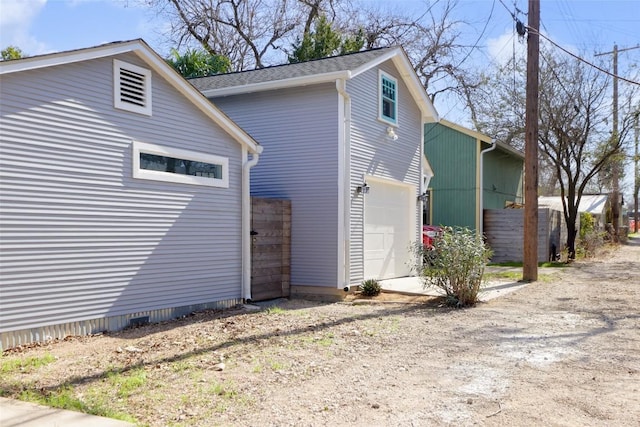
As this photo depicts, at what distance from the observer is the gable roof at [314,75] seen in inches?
401

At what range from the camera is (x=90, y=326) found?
6930 millimetres

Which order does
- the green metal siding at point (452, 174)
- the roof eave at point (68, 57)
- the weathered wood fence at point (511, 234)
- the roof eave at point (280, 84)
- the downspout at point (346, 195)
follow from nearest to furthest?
the roof eave at point (68, 57), the roof eave at point (280, 84), the downspout at point (346, 195), the weathered wood fence at point (511, 234), the green metal siding at point (452, 174)

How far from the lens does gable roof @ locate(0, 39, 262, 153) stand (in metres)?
6.20

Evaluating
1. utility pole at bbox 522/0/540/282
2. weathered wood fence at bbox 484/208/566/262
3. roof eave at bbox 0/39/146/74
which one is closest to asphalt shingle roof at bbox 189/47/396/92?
utility pole at bbox 522/0/540/282

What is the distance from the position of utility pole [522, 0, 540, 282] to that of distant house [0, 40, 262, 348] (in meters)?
6.43

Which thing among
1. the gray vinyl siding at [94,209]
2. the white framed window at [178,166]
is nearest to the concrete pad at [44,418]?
the gray vinyl siding at [94,209]

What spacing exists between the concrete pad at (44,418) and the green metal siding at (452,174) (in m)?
15.1

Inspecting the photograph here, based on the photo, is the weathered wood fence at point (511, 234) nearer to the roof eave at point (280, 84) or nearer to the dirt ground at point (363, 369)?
the dirt ground at point (363, 369)

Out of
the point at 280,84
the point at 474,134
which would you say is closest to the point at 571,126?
the point at 474,134

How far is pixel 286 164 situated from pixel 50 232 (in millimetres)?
5182

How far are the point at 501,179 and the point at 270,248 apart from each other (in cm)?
1268

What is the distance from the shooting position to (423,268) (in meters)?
9.26

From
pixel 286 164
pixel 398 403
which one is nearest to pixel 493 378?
pixel 398 403

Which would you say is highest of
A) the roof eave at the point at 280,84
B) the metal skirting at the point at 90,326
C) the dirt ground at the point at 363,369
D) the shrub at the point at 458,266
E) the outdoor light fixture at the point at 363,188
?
the roof eave at the point at 280,84
